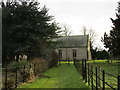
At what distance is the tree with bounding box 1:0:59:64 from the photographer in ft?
82.4

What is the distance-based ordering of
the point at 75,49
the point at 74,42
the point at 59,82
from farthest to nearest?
1. the point at 74,42
2. the point at 75,49
3. the point at 59,82

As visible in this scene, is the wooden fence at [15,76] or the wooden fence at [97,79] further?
the wooden fence at [15,76]

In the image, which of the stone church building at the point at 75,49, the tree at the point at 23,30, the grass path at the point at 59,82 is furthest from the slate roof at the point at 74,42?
the grass path at the point at 59,82

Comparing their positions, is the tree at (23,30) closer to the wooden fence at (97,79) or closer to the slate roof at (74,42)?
the wooden fence at (97,79)

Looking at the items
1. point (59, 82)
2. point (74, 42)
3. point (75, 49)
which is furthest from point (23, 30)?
point (74, 42)

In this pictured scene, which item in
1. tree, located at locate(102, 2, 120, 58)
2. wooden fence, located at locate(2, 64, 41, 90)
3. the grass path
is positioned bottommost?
the grass path

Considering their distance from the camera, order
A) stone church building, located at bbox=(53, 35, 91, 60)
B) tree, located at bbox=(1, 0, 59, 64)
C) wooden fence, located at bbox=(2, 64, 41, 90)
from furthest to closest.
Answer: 1. stone church building, located at bbox=(53, 35, 91, 60)
2. tree, located at bbox=(1, 0, 59, 64)
3. wooden fence, located at bbox=(2, 64, 41, 90)

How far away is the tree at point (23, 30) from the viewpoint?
2511 centimetres

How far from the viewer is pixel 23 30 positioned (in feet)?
82.7

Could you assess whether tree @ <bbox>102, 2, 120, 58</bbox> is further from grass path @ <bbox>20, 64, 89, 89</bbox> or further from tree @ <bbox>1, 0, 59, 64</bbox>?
grass path @ <bbox>20, 64, 89, 89</bbox>

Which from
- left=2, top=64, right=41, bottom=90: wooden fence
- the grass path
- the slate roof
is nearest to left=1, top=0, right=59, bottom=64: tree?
the grass path

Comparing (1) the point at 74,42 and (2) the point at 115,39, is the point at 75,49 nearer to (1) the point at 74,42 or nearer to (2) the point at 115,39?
(1) the point at 74,42

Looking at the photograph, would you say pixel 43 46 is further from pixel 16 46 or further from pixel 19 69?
pixel 19 69

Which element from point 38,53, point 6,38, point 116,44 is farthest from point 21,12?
point 116,44
